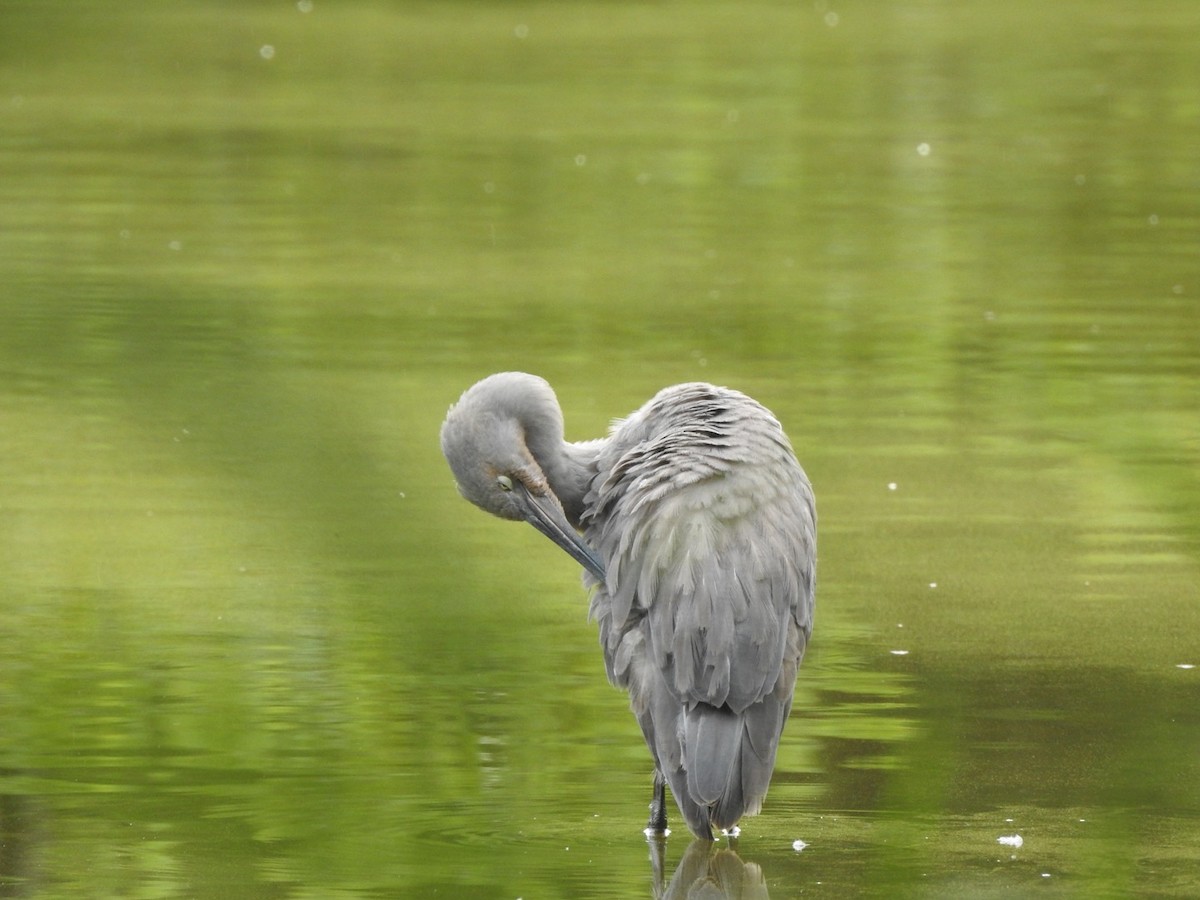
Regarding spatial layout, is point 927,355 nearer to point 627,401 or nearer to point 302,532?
point 627,401

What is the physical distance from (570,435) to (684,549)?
4239 millimetres

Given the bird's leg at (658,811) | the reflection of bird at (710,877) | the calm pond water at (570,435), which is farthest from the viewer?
the calm pond water at (570,435)

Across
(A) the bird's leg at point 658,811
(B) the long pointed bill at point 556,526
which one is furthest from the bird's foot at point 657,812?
(B) the long pointed bill at point 556,526

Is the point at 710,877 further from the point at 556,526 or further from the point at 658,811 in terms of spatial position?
the point at 556,526

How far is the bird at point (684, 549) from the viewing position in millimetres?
5629

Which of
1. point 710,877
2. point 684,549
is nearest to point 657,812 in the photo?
point 710,877

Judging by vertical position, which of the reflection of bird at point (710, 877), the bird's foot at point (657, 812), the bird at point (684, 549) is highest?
the bird at point (684, 549)

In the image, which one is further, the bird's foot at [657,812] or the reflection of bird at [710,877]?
the bird's foot at [657,812]

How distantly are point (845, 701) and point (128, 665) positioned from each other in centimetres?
223

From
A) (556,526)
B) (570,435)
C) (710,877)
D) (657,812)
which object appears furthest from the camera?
(570,435)

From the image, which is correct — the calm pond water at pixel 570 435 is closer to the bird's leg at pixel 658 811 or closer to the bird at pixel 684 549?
the bird's leg at pixel 658 811

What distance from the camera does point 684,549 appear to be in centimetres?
579

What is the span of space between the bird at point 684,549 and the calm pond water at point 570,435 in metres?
0.32

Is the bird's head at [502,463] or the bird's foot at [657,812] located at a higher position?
the bird's head at [502,463]
